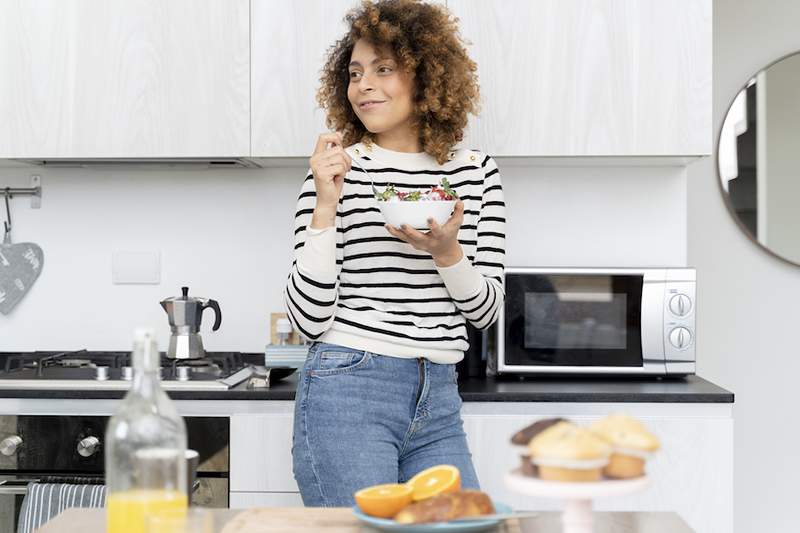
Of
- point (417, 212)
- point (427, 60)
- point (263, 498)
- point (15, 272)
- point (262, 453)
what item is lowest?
point (263, 498)

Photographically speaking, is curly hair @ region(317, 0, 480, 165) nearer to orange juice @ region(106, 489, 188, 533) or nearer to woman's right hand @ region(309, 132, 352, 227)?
woman's right hand @ region(309, 132, 352, 227)

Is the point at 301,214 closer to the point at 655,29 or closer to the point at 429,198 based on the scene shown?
the point at 429,198

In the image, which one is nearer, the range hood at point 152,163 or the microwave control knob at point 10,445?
the microwave control knob at point 10,445

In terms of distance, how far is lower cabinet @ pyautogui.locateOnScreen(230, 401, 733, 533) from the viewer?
1.97 meters

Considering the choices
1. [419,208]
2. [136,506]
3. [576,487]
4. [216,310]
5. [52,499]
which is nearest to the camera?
[576,487]

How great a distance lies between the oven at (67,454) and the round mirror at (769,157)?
176 centimetres

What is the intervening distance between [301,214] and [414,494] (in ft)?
2.52

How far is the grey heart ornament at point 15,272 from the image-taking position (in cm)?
255

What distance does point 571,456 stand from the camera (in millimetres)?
728

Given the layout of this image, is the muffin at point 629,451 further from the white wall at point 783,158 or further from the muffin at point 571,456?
the white wall at point 783,158

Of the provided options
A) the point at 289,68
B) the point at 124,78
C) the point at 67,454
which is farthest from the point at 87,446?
the point at 289,68

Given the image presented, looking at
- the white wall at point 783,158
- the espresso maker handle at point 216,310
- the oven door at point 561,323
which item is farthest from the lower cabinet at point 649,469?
the white wall at point 783,158

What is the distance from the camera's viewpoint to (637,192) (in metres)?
2.49

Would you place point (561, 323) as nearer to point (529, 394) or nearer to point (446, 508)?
point (529, 394)
